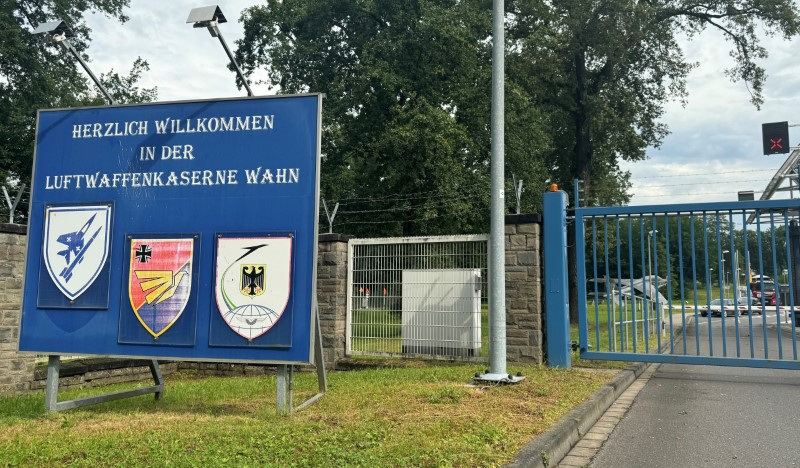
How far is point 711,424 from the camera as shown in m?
6.45

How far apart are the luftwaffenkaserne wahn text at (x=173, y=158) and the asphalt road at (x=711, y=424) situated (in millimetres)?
4067

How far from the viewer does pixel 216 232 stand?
622 centimetres

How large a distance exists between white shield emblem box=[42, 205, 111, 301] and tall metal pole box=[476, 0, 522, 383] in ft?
14.4

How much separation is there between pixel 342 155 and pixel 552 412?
23593 millimetres

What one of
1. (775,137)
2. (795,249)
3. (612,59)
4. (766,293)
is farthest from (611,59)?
(766,293)

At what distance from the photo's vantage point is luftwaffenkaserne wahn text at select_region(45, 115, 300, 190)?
247 inches

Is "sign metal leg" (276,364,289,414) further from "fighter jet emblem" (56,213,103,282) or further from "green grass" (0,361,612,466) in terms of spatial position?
"fighter jet emblem" (56,213,103,282)

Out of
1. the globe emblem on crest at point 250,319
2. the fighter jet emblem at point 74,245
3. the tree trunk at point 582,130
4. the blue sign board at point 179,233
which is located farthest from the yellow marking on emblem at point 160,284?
the tree trunk at point 582,130

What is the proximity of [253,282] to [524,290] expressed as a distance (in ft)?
15.4

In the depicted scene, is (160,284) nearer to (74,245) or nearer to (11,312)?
(74,245)

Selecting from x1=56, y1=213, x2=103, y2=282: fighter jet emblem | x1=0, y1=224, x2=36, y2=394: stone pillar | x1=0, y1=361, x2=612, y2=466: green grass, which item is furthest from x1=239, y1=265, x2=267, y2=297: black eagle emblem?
x1=0, y1=224, x2=36, y2=394: stone pillar

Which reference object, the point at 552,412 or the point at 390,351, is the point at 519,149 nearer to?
the point at 390,351

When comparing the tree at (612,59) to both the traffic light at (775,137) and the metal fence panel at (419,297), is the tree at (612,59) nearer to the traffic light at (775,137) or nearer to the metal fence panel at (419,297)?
the traffic light at (775,137)

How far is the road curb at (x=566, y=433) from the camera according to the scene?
14.9 ft
